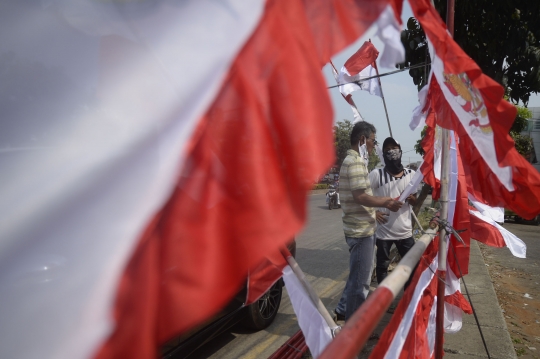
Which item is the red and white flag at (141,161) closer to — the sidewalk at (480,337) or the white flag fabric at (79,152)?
the white flag fabric at (79,152)

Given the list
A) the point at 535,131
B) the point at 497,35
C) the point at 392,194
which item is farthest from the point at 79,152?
the point at 535,131

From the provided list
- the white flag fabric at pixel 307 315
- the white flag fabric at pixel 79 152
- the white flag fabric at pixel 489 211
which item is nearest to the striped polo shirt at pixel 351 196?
the white flag fabric at pixel 489 211

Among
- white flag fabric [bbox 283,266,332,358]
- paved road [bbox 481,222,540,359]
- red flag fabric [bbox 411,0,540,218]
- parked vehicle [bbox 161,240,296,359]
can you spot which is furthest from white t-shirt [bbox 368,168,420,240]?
white flag fabric [bbox 283,266,332,358]

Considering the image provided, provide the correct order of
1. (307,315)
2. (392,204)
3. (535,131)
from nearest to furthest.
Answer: (307,315), (392,204), (535,131)

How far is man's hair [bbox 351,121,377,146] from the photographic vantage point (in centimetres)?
414

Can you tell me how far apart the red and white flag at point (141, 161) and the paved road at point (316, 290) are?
0.64 feet

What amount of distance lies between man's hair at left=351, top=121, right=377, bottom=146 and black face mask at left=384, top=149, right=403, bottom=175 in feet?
2.20

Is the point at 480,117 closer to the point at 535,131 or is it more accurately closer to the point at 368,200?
the point at 368,200

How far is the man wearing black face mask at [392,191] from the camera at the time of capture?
4770mm

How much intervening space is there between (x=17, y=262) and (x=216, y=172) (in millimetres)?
395

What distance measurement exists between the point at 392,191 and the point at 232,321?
2.19 m

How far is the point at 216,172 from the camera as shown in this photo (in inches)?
35.9

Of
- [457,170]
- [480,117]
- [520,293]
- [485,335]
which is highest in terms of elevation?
[480,117]

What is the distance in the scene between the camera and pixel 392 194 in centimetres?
477
